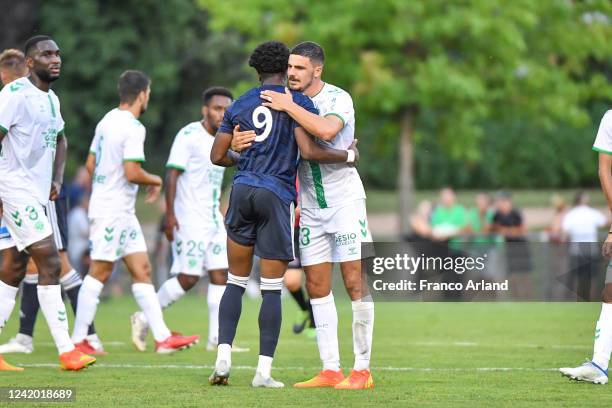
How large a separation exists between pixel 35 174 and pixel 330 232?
2609mm

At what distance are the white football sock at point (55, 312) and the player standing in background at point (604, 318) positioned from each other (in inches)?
158

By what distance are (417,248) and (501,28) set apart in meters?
15.1

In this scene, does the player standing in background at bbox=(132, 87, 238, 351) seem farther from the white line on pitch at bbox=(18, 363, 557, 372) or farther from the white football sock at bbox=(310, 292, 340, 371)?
the white football sock at bbox=(310, 292, 340, 371)

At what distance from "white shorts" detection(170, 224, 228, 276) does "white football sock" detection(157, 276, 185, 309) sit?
165 mm

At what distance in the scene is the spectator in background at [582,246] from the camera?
2034 centimetres

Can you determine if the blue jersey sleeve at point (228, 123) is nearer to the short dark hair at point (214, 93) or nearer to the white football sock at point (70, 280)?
the short dark hair at point (214, 93)

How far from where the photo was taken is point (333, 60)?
32844 mm

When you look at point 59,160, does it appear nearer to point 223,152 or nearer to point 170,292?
point 170,292

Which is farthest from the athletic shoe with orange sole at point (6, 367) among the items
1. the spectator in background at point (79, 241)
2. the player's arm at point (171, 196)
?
the spectator in background at point (79, 241)

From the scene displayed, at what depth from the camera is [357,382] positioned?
879cm

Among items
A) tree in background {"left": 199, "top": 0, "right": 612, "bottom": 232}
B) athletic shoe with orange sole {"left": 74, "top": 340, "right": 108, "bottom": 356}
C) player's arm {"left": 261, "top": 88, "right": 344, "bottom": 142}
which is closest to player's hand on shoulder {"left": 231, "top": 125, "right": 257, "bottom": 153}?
player's arm {"left": 261, "top": 88, "right": 344, "bottom": 142}

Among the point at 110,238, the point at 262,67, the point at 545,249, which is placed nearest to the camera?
the point at 262,67

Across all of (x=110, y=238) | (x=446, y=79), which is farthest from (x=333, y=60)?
(x=110, y=238)

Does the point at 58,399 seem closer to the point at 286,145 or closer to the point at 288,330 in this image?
the point at 286,145
